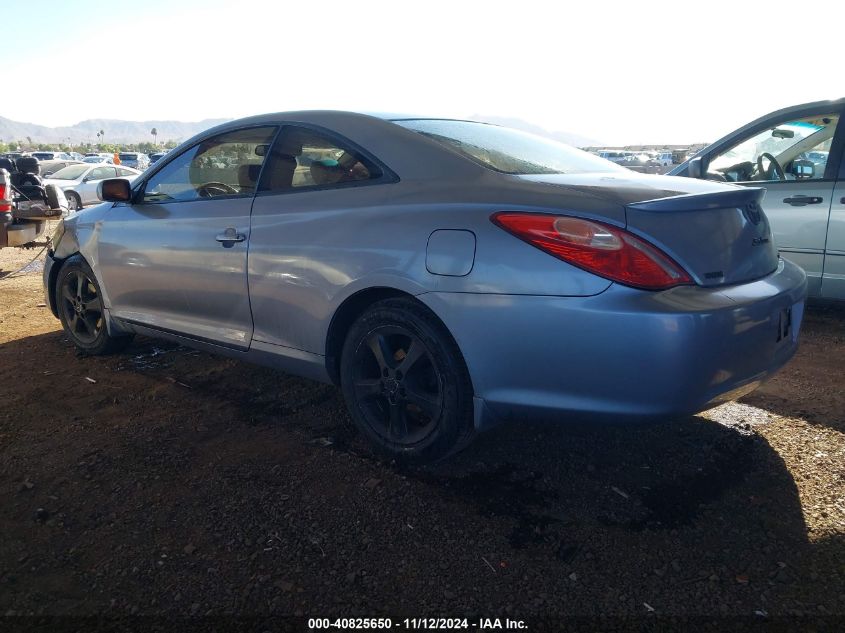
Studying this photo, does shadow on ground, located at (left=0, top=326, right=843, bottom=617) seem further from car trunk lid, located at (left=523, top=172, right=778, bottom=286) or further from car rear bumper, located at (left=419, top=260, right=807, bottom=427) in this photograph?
car trunk lid, located at (left=523, top=172, right=778, bottom=286)

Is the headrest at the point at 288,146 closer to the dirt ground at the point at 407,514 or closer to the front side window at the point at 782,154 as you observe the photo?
the dirt ground at the point at 407,514

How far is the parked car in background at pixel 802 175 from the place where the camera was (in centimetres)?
494

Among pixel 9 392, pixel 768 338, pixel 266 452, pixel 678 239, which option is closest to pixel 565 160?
pixel 678 239

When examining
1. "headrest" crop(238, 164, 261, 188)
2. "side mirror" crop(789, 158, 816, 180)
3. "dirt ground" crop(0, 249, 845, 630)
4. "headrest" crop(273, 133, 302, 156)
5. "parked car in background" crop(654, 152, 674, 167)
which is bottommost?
"dirt ground" crop(0, 249, 845, 630)

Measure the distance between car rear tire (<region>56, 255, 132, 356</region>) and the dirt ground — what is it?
81 centimetres

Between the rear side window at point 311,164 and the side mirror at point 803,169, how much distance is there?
12.8ft

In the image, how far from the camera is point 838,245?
4906 millimetres

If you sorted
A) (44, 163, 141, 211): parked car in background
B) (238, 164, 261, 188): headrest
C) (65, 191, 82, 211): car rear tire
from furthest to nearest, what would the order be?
(44, 163, 141, 211): parked car in background, (65, 191, 82, 211): car rear tire, (238, 164, 261, 188): headrest

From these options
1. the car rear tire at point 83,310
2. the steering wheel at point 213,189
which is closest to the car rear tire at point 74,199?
the car rear tire at point 83,310

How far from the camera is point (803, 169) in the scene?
5242 millimetres

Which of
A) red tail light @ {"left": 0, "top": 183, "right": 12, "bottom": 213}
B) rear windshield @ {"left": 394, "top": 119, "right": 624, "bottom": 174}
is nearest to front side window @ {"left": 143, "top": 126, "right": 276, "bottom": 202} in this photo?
rear windshield @ {"left": 394, "top": 119, "right": 624, "bottom": 174}

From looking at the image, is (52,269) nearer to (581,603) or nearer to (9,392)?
(9,392)

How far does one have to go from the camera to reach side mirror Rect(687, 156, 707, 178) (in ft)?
18.5

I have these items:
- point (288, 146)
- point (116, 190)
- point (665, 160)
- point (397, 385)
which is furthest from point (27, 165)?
point (665, 160)
